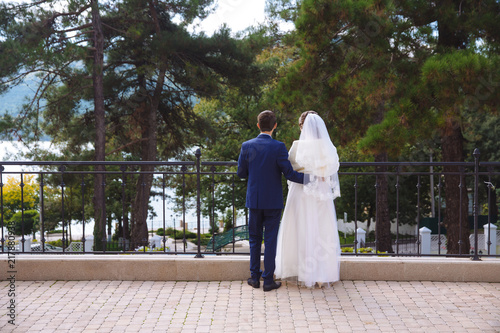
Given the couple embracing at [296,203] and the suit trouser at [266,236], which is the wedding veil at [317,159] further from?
the suit trouser at [266,236]

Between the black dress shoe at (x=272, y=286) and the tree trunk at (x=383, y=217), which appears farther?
the tree trunk at (x=383, y=217)

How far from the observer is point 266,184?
5.43 metres

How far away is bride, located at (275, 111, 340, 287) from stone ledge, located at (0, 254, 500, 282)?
1.58ft

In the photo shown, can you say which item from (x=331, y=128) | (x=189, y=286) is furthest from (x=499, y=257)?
(x=331, y=128)

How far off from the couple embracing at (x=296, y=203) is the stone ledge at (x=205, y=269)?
0.40m

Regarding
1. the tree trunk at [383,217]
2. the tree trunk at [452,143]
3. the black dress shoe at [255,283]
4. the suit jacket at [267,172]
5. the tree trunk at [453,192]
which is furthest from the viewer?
the tree trunk at [383,217]

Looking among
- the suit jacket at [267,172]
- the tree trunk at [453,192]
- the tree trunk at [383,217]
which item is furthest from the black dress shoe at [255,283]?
the tree trunk at [383,217]

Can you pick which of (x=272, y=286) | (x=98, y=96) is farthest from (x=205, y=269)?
(x=98, y=96)

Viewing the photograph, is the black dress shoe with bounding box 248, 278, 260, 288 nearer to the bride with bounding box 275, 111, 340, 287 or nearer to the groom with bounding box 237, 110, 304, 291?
the groom with bounding box 237, 110, 304, 291

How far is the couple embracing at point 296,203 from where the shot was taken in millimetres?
5434

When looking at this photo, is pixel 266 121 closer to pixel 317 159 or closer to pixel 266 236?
pixel 317 159

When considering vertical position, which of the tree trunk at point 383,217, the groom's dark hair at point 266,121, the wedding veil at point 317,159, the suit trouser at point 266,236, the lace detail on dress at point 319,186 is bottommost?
the tree trunk at point 383,217

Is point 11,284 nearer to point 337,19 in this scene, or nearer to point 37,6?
point 337,19

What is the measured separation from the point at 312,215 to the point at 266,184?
0.60 m
